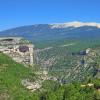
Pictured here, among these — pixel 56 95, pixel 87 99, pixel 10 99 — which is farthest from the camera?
pixel 10 99

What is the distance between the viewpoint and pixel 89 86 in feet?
465

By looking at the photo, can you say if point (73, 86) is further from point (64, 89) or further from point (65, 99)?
point (65, 99)

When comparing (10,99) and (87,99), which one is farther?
(10,99)

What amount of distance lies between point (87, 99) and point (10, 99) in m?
76.9

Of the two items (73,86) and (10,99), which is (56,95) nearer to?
(73,86)

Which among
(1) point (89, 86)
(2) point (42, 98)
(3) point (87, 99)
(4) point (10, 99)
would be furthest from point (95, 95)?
(4) point (10, 99)

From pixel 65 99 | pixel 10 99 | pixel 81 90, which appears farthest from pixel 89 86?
pixel 10 99

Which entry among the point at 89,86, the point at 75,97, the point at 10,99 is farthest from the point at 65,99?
the point at 10,99

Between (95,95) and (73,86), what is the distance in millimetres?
16393

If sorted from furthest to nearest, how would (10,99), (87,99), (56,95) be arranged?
(10,99) < (56,95) < (87,99)

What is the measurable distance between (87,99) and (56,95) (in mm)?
12880

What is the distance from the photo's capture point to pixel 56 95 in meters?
138

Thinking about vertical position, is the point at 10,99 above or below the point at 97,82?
below

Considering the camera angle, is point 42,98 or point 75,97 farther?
point 42,98
